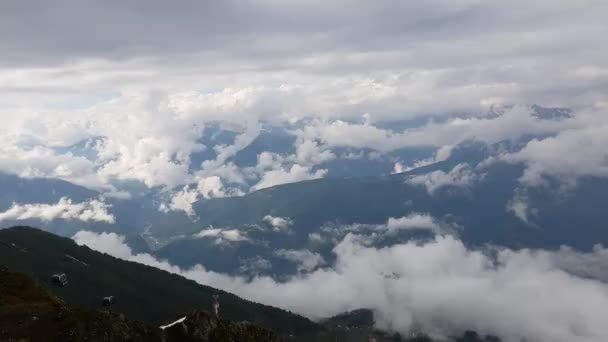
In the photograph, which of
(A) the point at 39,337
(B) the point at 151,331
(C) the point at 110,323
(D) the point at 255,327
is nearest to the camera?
(A) the point at 39,337

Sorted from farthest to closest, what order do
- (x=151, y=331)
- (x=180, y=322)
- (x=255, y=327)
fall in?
(x=255, y=327) < (x=180, y=322) < (x=151, y=331)

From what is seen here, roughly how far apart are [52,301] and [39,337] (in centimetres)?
1618

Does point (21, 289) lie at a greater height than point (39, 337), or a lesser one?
greater

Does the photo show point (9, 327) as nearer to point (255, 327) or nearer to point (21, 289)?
point (21, 289)

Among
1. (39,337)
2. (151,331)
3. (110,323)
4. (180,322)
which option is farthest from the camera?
(180,322)

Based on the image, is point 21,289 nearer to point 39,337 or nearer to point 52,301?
point 52,301

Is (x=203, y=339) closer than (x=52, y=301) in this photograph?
No

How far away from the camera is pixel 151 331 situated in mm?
109375

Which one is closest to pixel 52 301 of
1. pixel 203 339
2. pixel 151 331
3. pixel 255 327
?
pixel 151 331

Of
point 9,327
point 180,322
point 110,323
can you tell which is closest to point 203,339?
point 180,322

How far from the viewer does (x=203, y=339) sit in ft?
389

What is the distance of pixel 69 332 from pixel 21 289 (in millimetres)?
25539

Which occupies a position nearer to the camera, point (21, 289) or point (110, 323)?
point (110, 323)

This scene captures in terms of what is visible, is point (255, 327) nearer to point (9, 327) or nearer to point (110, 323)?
point (110, 323)
